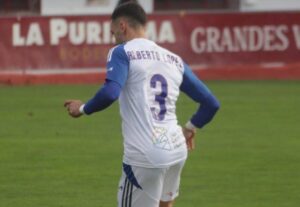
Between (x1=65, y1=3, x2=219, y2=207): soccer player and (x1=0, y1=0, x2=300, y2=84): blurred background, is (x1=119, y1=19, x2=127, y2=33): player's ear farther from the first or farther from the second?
(x1=0, y1=0, x2=300, y2=84): blurred background

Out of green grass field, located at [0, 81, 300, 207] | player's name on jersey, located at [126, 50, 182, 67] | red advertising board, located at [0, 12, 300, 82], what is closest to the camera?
player's name on jersey, located at [126, 50, 182, 67]

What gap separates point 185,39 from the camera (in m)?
25.3

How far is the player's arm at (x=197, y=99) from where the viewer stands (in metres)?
7.36

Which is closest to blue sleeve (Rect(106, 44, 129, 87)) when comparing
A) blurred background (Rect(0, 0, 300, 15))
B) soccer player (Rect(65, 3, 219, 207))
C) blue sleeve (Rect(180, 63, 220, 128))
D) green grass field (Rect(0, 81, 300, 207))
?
soccer player (Rect(65, 3, 219, 207))

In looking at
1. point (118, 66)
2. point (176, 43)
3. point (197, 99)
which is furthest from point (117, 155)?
point (176, 43)

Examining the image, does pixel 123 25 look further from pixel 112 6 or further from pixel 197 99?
pixel 112 6

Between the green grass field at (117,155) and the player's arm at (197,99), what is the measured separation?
334 centimetres

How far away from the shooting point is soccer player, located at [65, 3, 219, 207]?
706cm

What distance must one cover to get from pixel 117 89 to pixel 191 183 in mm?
5319

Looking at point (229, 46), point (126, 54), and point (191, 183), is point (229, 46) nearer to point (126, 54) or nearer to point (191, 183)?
point (191, 183)

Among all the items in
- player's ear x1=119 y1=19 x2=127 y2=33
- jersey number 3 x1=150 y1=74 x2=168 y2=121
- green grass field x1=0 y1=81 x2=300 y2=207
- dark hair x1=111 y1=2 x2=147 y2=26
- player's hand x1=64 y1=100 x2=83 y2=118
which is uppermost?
dark hair x1=111 y1=2 x2=147 y2=26

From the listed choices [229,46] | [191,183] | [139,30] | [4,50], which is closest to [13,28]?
[4,50]

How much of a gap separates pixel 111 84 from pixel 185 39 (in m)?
18.5

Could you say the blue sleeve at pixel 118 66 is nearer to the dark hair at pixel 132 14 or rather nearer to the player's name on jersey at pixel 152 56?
the player's name on jersey at pixel 152 56
